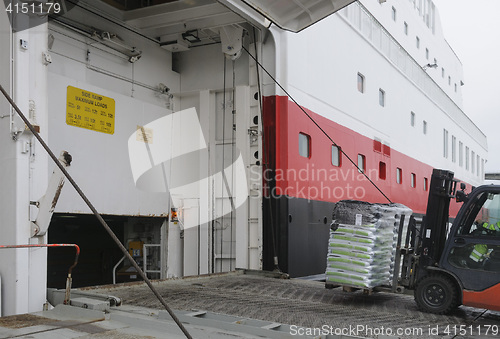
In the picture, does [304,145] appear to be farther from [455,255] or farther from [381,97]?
[381,97]

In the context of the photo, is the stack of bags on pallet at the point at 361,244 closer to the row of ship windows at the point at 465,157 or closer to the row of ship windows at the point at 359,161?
the row of ship windows at the point at 359,161

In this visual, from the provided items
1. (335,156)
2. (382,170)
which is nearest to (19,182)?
(335,156)

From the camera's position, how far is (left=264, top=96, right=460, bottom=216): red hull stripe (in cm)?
790

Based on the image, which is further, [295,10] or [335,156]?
[335,156]

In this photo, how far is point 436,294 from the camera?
5.01m

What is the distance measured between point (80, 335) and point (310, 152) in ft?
19.4

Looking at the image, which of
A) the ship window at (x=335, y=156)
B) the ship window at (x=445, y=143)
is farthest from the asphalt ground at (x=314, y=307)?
the ship window at (x=445, y=143)

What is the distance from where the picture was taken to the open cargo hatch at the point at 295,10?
672 cm

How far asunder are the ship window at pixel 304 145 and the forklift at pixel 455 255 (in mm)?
3360

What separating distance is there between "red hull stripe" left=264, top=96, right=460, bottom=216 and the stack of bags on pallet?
242 cm

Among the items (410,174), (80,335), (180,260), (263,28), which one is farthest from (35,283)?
(410,174)

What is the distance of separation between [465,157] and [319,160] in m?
15.8

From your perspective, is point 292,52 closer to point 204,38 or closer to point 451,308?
point 204,38

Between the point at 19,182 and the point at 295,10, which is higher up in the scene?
the point at 295,10
